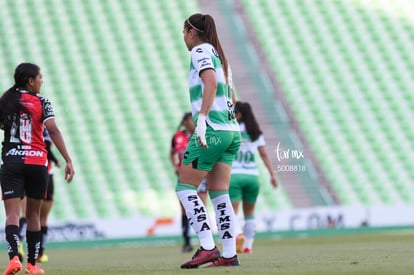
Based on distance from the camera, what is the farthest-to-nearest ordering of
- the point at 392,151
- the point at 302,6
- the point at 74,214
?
1. the point at 302,6
2. the point at 392,151
3. the point at 74,214

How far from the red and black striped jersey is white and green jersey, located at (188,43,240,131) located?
4.56ft

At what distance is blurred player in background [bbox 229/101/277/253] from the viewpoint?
13.2 meters

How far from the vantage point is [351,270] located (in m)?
7.24

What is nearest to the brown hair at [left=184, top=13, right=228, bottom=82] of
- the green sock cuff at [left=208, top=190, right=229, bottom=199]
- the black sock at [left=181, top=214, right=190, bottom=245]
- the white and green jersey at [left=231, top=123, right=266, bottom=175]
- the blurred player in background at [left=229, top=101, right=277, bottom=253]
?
the green sock cuff at [left=208, top=190, right=229, bottom=199]

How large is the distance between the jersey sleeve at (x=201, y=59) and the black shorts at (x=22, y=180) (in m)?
1.82

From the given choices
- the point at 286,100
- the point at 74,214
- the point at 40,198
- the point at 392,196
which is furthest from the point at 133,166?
the point at 40,198

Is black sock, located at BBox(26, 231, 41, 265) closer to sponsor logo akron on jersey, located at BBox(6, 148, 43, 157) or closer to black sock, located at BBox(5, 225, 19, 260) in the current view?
black sock, located at BBox(5, 225, 19, 260)

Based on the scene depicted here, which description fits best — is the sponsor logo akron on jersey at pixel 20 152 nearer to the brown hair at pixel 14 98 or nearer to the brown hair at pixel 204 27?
the brown hair at pixel 14 98

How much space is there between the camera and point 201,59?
327 inches

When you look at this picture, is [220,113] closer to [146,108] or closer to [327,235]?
[327,235]

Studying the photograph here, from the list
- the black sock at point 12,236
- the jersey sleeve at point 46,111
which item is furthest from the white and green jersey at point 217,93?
the black sock at point 12,236

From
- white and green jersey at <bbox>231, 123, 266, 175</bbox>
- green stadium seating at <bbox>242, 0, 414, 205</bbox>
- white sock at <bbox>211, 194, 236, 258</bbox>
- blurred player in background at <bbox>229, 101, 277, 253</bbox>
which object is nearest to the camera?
white sock at <bbox>211, 194, 236, 258</bbox>

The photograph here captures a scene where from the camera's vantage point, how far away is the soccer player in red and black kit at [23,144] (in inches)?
340

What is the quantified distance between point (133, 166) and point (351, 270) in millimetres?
18672
